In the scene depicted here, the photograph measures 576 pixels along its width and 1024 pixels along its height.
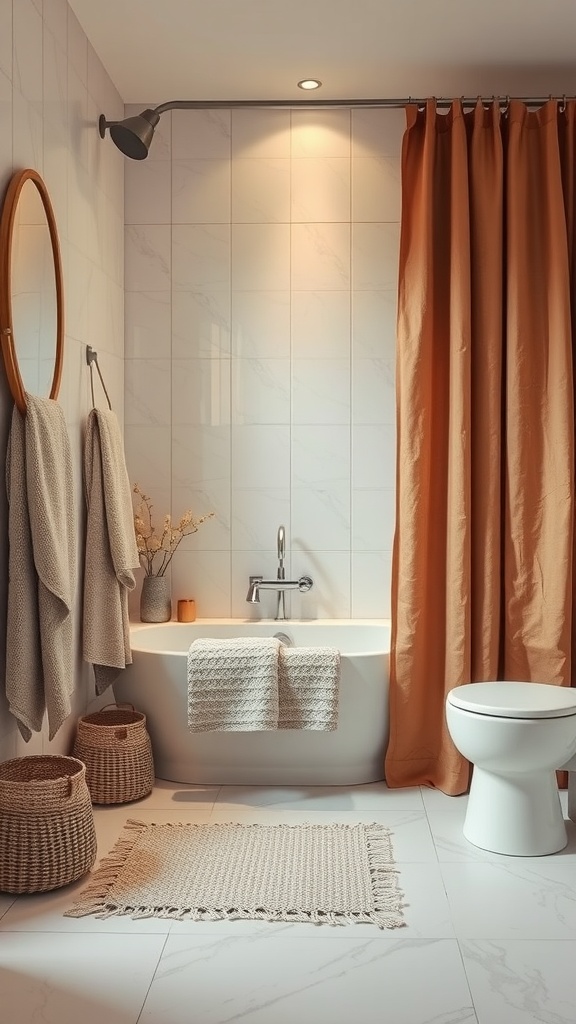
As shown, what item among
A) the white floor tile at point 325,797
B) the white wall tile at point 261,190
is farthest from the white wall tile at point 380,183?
the white floor tile at point 325,797

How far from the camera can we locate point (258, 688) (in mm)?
3287

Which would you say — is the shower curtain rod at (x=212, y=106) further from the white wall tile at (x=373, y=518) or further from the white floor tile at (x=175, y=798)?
the white floor tile at (x=175, y=798)

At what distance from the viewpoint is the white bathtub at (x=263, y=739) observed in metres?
3.44

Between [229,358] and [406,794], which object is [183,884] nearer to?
[406,794]

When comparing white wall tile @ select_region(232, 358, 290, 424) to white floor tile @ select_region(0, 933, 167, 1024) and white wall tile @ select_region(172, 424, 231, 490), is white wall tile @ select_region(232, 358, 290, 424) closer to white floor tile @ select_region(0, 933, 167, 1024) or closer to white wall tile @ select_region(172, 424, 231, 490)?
white wall tile @ select_region(172, 424, 231, 490)

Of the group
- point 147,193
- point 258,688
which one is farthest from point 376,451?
point 147,193

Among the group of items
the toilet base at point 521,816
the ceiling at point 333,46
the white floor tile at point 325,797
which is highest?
the ceiling at point 333,46

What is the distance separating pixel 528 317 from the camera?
3.47 m

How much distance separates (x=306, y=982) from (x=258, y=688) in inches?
47.2

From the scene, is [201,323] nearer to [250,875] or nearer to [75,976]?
[250,875]

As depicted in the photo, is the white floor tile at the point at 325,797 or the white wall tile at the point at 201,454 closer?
the white floor tile at the point at 325,797

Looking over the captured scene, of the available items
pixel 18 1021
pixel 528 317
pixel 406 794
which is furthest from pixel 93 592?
pixel 528 317

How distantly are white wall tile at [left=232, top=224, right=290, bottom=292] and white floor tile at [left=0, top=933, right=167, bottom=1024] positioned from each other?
2.52m

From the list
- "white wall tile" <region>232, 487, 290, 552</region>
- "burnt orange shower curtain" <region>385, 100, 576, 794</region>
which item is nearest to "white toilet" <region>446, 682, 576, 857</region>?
"burnt orange shower curtain" <region>385, 100, 576, 794</region>
